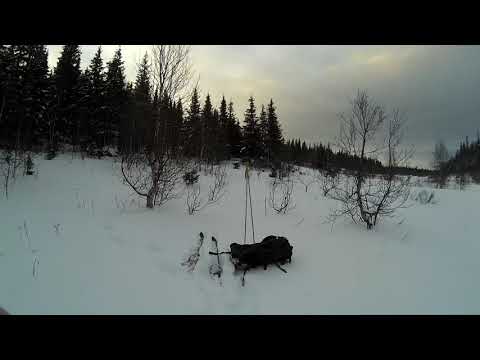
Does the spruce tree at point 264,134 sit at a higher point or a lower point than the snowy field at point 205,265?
higher

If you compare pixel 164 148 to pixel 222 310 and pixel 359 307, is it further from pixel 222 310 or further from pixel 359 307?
pixel 359 307

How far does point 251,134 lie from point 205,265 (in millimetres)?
29106

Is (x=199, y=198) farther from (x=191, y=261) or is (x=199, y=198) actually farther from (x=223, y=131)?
(x=223, y=131)

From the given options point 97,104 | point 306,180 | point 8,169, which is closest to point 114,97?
point 97,104

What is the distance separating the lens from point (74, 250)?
402 cm

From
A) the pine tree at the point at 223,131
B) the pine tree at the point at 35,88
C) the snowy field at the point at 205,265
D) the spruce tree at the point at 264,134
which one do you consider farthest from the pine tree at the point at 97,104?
the spruce tree at the point at 264,134

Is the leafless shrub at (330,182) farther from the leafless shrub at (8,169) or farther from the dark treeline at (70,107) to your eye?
the leafless shrub at (8,169)

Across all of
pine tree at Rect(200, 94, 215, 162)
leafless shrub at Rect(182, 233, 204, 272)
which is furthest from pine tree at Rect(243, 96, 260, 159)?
leafless shrub at Rect(182, 233, 204, 272)

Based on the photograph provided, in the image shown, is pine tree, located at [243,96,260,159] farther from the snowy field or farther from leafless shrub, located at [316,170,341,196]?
the snowy field

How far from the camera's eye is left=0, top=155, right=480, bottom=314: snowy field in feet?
10.0

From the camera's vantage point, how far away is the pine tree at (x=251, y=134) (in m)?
31.4

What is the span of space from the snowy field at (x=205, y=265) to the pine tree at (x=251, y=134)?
24.7m
